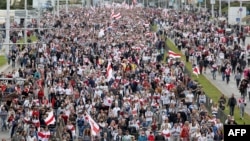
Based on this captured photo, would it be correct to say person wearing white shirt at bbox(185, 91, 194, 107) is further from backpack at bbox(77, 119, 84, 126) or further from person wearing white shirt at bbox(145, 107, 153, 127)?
backpack at bbox(77, 119, 84, 126)

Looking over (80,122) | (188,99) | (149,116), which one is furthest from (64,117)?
(188,99)

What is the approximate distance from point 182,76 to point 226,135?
78.8ft

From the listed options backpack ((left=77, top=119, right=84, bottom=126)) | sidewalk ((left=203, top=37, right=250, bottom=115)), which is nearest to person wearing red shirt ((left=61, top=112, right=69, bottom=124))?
backpack ((left=77, top=119, right=84, bottom=126))

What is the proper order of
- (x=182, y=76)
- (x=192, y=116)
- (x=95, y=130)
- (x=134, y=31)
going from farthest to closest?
(x=134, y=31)
(x=182, y=76)
(x=192, y=116)
(x=95, y=130)

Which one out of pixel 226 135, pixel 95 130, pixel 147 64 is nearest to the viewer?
pixel 226 135

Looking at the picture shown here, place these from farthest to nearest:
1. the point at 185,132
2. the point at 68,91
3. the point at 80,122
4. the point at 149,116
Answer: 1. the point at 68,91
2. the point at 149,116
3. the point at 80,122
4. the point at 185,132

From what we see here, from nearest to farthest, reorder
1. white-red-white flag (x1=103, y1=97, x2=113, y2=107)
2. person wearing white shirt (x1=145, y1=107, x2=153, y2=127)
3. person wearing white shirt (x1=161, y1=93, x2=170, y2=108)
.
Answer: person wearing white shirt (x1=145, y1=107, x2=153, y2=127) < white-red-white flag (x1=103, y1=97, x2=113, y2=107) < person wearing white shirt (x1=161, y1=93, x2=170, y2=108)

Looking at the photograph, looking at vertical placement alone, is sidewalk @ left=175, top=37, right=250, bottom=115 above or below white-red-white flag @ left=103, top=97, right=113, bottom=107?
below

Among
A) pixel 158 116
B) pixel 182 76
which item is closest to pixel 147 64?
pixel 182 76

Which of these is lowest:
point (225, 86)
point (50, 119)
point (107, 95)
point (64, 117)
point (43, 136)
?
point (225, 86)

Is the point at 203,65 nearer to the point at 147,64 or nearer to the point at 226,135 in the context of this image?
the point at 147,64

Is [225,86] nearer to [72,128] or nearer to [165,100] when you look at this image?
[165,100]

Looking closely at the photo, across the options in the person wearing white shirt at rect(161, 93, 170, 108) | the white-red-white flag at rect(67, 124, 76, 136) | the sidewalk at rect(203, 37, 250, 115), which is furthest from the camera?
the sidewalk at rect(203, 37, 250, 115)

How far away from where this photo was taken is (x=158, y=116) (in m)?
26.0
